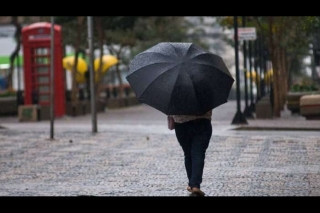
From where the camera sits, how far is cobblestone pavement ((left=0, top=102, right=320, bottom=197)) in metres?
13.6

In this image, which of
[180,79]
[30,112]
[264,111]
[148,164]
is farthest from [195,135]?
[30,112]

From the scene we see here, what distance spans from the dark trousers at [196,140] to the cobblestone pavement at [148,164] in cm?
77

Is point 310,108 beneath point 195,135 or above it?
beneath

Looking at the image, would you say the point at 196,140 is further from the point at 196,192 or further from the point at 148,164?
the point at 148,164

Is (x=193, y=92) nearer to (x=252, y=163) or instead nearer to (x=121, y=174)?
(x=121, y=174)

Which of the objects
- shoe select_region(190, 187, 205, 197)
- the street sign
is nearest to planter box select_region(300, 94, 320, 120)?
the street sign

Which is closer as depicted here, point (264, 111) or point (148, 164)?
point (148, 164)

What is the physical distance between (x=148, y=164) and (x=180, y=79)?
17.3 feet

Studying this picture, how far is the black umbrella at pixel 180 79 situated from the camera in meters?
12.0

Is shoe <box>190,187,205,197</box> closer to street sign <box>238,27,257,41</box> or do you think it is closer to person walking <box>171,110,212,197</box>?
person walking <box>171,110,212,197</box>

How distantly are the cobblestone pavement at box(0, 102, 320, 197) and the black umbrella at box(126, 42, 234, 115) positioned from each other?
1368 mm

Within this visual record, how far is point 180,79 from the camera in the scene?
12.1 m

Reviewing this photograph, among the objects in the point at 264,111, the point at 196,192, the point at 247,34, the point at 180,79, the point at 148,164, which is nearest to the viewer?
the point at 196,192

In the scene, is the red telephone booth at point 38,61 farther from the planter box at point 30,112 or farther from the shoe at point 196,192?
the shoe at point 196,192
